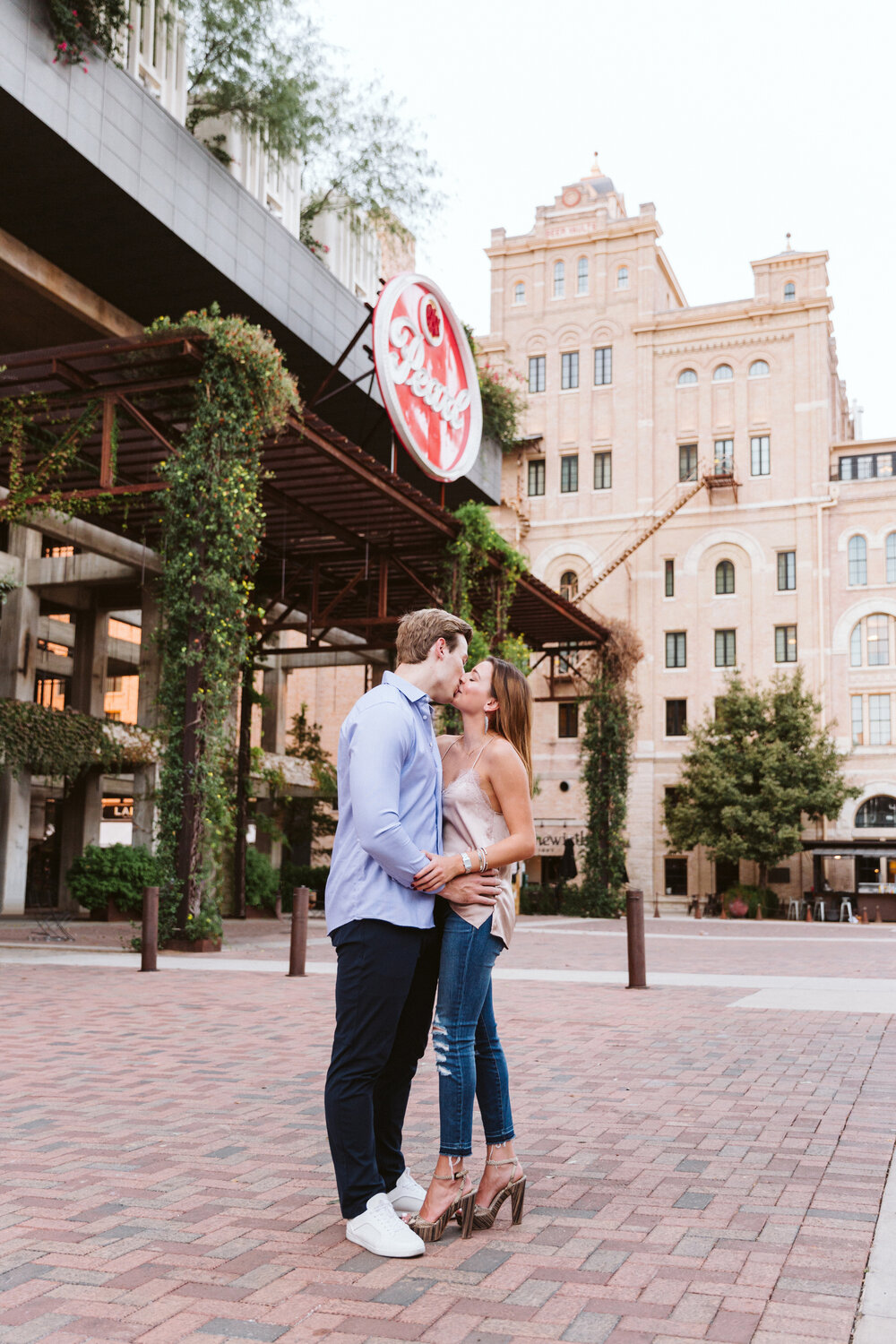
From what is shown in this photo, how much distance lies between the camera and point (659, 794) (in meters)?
43.0

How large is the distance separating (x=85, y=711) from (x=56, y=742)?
305 inches

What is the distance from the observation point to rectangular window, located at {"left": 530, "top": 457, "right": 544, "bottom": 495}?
46.6 metres

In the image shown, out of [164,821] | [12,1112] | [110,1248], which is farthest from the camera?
[164,821]

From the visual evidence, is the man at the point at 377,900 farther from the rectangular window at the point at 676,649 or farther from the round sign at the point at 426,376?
the rectangular window at the point at 676,649

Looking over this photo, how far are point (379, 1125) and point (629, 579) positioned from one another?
41.5 metres

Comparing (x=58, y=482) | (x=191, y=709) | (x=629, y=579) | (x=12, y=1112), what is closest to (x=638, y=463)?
(x=629, y=579)

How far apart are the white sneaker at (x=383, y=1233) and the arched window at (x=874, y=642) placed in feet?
132

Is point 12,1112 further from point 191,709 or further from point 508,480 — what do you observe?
point 508,480

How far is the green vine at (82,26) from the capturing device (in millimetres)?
15047

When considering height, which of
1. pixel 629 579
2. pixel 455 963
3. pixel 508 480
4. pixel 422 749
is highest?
pixel 508 480

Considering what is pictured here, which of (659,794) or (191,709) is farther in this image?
(659,794)

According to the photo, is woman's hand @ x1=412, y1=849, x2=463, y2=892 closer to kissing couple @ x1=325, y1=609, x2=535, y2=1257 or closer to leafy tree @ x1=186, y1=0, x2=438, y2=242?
kissing couple @ x1=325, y1=609, x2=535, y2=1257

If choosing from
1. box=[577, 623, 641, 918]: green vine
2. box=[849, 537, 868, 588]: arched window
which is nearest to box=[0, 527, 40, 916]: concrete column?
box=[577, 623, 641, 918]: green vine

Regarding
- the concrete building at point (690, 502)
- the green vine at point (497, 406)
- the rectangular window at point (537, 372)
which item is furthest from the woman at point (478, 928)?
the rectangular window at point (537, 372)
